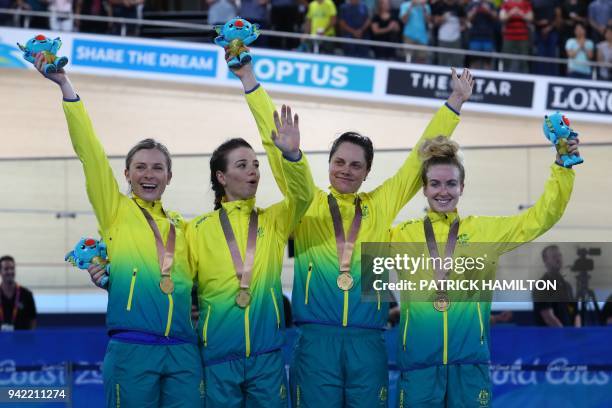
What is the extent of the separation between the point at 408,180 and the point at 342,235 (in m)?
0.56

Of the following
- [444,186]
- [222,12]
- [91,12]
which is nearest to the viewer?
[444,186]

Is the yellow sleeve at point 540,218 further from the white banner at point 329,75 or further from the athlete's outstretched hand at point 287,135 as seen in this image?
the white banner at point 329,75

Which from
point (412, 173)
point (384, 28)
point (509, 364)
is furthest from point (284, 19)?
point (412, 173)

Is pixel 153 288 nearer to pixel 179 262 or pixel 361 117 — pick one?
pixel 179 262

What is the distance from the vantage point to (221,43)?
584 centimetres

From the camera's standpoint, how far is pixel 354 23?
56.3ft

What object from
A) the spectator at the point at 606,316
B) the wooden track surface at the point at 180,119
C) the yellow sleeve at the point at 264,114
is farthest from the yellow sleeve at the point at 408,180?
the wooden track surface at the point at 180,119

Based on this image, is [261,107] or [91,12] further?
[91,12]

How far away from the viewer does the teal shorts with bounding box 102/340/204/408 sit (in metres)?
5.54

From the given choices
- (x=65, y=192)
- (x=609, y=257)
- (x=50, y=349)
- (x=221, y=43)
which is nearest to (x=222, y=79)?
(x=65, y=192)

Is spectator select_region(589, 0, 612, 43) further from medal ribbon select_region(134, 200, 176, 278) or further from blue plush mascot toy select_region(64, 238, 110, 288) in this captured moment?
blue plush mascot toy select_region(64, 238, 110, 288)

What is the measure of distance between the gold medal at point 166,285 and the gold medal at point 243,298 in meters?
0.36

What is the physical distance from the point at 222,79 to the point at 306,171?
12.2 meters

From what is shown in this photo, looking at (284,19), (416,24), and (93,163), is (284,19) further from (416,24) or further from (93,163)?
(93,163)
